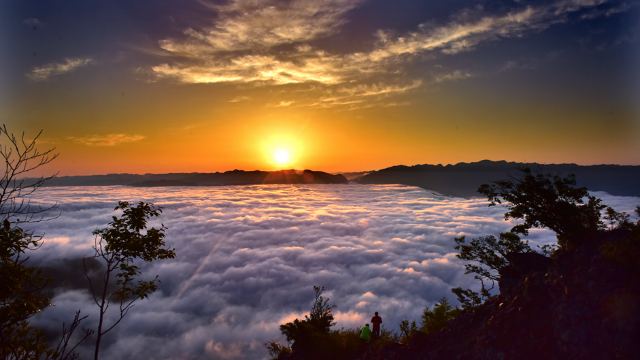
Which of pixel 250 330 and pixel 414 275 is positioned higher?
pixel 414 275

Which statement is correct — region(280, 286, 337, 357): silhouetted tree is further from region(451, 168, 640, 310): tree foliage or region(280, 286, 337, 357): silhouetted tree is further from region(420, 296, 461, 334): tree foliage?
region(451, 168, 640, 310): tree foliage

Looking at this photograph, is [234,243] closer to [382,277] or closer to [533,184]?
[382,277]

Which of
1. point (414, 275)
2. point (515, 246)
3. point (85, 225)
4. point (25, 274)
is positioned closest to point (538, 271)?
point (515, 246)

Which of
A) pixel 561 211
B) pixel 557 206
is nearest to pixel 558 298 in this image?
pixel 561 211

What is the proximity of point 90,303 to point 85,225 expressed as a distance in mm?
76146

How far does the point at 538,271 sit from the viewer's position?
670 inches

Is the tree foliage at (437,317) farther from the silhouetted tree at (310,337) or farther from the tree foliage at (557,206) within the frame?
the tree foliage at (557,206)

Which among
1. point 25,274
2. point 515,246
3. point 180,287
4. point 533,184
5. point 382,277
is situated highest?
point 533,184

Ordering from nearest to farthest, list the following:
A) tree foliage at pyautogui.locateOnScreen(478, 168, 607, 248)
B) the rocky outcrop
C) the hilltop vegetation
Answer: the rocky outcrop < the hilltop vegetation < tree foliage at pyautogui.locateOnScreen(478, 168, 607, 248)

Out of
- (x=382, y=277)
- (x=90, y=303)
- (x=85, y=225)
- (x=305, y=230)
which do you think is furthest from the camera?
(x=85, y=225)

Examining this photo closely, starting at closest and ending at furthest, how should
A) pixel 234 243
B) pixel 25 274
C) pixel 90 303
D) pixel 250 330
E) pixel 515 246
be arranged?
pixel 25 274
pixel 515 246
pixel 250 330
pixel 90 303
pixel 234 243

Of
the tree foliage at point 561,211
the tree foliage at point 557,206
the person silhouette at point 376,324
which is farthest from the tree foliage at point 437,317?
the tree foliage at point 557,206

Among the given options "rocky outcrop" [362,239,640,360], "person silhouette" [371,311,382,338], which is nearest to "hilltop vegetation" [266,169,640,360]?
"rocky outcrop" [362,239,640,360]

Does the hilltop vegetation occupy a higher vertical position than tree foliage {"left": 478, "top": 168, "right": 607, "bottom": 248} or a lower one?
lower
